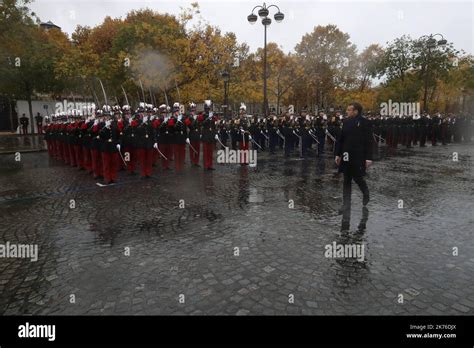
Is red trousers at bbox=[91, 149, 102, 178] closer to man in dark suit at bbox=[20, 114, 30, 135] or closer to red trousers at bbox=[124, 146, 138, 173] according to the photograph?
red trousers at bbox=[124, 146, 138, 173]

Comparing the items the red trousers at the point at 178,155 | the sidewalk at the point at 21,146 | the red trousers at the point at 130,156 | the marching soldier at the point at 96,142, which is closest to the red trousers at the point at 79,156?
the marching soldier at the point at 96,142

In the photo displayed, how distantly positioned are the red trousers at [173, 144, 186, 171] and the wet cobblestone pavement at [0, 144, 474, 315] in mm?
2879

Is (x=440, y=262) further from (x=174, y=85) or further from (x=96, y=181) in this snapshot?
(x=174, y=85)

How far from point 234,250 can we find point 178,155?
839 cm

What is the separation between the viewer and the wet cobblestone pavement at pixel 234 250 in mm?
3887

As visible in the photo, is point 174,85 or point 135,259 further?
point 174,85

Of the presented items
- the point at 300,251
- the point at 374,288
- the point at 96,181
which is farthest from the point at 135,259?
the point at 96,181

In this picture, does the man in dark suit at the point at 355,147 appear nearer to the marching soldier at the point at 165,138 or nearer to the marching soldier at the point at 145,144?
the marching soldier at the point at 145,144

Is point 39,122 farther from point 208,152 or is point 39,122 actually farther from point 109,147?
point 109,147

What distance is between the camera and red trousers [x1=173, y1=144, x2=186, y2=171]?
13.1 metres

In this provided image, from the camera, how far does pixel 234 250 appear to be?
5.30m

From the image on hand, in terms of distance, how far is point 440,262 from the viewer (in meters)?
4.82
